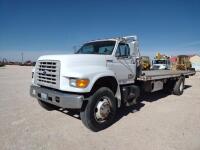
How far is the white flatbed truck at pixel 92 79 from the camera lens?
4.09 meters

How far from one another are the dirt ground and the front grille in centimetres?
117

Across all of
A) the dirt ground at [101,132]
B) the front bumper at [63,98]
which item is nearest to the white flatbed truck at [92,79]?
the front bumper at [63,98]

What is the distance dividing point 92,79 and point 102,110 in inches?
36.5

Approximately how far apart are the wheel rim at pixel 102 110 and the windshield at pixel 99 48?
158 cm

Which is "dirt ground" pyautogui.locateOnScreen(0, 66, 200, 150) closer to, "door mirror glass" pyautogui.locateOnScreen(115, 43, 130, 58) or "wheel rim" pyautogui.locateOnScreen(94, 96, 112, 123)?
"wheel rim" pyautogui.locateOnScreen(94, 96, 112, 123)

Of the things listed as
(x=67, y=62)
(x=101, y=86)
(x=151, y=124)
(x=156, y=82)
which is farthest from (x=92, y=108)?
(x=156, y=82)

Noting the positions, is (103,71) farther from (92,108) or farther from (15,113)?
(15,113)

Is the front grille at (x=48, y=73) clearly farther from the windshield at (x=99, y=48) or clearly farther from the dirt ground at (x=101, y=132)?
the windshield at (x=99, y=48)

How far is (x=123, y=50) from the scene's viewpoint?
5.80m

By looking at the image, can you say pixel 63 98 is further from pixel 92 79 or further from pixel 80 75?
pixel 92 79

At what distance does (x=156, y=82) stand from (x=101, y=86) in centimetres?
365

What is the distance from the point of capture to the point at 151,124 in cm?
498

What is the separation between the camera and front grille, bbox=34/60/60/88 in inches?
168

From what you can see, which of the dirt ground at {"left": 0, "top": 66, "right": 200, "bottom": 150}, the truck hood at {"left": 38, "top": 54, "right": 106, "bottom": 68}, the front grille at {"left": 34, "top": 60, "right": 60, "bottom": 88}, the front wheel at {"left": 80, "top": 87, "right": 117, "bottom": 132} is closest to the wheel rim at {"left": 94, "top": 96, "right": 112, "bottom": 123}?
the front wheel at {"left": 80, "top": 87, "right": 117, "bottom": 132}
